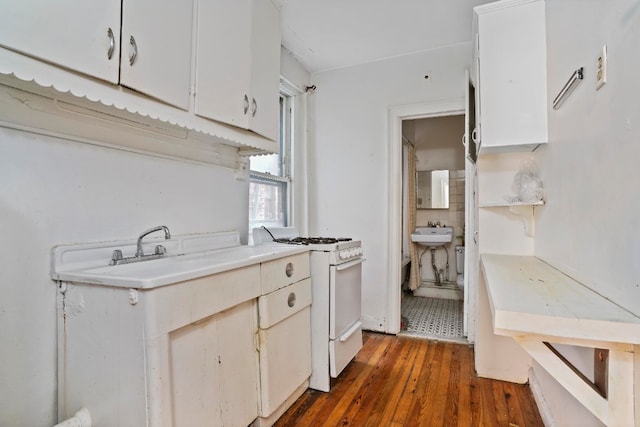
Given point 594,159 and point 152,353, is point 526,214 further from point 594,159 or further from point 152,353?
point 152,353

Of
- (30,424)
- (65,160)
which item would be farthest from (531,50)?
(30,424)

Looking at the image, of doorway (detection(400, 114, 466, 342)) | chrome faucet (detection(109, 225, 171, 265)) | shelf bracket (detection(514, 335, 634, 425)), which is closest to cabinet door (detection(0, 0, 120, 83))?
chrome faucet (detection(109, 225, 171, 265))

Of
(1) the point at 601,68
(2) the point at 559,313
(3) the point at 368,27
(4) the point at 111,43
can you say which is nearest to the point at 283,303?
(2) the point at 559,313

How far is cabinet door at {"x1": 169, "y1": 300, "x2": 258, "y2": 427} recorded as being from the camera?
1.14m

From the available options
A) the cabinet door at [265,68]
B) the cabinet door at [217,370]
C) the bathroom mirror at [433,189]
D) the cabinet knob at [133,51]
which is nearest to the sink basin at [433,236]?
the bathroom mirror at [433,189]

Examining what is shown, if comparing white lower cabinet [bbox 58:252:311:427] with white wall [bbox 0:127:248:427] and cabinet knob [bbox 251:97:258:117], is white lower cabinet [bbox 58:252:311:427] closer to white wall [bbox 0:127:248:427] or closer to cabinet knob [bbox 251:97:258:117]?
white wall [bbox 0:127:248:427]

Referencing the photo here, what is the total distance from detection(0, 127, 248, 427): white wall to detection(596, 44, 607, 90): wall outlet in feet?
5.95

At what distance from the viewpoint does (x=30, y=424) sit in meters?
1.16

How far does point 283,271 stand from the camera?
1.73m

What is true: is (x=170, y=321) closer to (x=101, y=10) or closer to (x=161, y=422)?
(x=161, y=422)

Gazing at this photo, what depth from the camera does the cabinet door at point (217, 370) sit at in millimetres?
1137

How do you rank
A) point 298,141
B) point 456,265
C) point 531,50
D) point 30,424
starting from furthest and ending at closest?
point 456,265 → point 298,141 → point 531,50 → point 30,424

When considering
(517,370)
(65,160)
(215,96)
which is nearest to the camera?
(65,160)

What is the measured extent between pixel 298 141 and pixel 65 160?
212 centimetres
